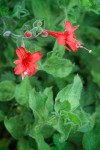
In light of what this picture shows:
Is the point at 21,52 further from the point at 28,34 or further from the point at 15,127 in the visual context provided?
the point at 15,127

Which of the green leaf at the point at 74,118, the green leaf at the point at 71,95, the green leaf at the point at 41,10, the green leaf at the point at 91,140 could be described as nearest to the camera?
the green leaf at the point at 74,118

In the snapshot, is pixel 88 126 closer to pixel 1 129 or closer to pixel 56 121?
pixel 56 121

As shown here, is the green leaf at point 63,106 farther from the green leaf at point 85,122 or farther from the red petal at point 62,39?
the red petal at point 62,39

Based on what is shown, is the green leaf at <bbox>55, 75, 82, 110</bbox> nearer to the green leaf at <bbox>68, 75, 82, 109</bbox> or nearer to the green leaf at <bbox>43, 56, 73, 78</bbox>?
the green leaf at <bbox>68, 75, 82, 109</bbox>

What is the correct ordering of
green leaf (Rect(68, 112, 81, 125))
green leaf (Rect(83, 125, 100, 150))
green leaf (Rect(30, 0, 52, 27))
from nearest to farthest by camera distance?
green leaf (Rect(68, 112, 81, 125)) → green leaf (Rect(83, 125, 100, 150)) → green leaf (Rect(30, 0, 52, 27))

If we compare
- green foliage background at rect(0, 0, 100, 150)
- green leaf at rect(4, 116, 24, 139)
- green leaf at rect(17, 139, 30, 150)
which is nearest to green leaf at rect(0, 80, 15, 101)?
green foliage background at rect(0, 0, 100, 150)

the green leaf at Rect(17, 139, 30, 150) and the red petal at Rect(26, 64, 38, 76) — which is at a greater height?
the red petal at Rect(26, 64, 38, 76)

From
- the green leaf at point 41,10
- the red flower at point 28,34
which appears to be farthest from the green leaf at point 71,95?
the green leaf at point 41,10
